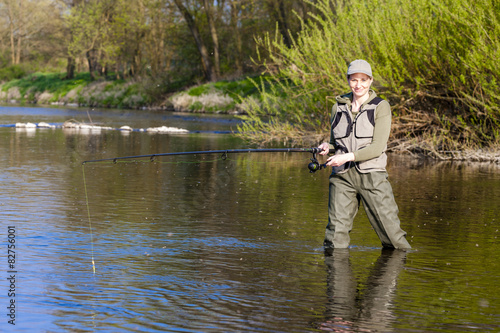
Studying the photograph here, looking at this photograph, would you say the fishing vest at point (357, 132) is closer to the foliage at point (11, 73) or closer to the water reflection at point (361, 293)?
the water reflection at point (361, 293)

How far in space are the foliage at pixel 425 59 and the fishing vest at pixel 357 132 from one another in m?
7.99

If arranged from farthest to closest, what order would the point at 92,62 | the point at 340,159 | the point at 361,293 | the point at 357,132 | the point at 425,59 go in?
the point at 92,62, the point at 425,59, the point at 357,132, the point at 340,159, the point at 361,293

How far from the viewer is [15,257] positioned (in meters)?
6.55

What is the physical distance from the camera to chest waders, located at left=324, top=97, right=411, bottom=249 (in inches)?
259

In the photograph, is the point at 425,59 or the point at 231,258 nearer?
the point at 231,258

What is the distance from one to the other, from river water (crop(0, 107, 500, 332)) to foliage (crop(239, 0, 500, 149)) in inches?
110

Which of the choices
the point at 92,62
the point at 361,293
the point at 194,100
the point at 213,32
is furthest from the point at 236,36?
the point at 361,293

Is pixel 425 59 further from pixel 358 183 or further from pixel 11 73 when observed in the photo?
pixel 11 73

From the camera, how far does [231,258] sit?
6.75 meters

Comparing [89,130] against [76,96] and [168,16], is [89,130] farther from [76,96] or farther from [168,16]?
[76,96]

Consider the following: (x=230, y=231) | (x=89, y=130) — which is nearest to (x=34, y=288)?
(x=230, y=231)

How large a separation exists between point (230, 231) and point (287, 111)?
11429 millimetres

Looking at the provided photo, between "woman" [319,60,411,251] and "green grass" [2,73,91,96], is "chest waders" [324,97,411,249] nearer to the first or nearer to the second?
"woman" [319,60,411,251]

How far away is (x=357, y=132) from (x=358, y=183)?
460 millimetres
